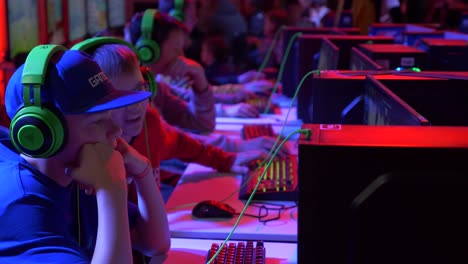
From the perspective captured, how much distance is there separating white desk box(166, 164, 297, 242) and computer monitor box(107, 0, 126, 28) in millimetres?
2324

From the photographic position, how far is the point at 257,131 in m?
2.65

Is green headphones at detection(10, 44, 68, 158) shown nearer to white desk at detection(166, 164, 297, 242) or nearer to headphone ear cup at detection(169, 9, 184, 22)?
white desk at detection(166, 164, 297, 242)

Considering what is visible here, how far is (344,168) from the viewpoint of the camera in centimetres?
90

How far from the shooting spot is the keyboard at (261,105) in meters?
3.29

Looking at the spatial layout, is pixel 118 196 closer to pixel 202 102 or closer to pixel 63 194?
pixel 63 194

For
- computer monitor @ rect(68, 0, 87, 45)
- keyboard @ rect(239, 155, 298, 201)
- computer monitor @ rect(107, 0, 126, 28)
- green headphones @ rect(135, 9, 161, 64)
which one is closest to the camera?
keyboard @ rect(239, 155, 298, 201)

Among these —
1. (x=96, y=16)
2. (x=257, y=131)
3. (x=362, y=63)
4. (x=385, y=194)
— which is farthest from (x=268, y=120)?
(x=385, y=194)

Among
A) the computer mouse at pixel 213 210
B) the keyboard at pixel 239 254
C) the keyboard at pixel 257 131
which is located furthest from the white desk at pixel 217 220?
the keyboard at pixel 257 131

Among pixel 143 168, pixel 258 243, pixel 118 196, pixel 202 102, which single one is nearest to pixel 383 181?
pixel 118 196

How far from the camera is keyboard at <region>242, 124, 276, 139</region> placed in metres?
2.62

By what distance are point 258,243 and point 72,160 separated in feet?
1.61

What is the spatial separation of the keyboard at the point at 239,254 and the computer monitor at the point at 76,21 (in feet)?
6.52

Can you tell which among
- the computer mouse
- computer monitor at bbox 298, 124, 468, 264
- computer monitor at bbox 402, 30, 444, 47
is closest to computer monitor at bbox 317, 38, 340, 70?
computer monitor at bbox 402, 30, 444, 47

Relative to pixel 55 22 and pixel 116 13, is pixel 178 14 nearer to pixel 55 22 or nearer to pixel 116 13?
pixel 55 22
